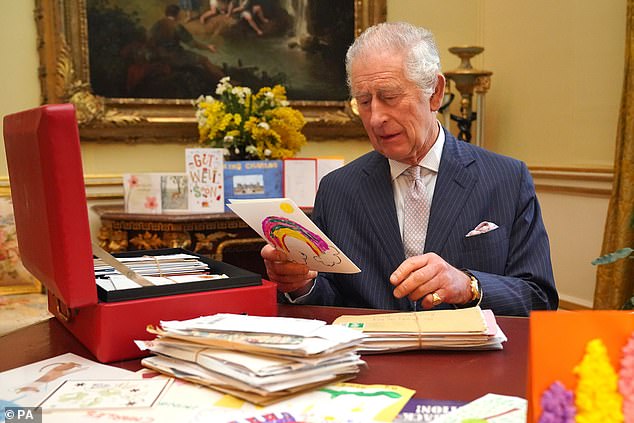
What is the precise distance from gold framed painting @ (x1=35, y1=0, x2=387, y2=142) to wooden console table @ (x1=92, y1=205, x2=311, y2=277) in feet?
3.07

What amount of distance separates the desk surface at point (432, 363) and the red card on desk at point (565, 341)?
1.27 feet

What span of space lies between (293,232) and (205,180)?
90.4 inches

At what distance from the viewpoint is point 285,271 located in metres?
1.73

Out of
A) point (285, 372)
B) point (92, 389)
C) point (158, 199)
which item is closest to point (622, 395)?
point (285, 372)

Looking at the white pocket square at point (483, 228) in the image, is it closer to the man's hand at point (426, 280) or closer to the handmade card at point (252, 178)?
the man's hand at point (426, 280)

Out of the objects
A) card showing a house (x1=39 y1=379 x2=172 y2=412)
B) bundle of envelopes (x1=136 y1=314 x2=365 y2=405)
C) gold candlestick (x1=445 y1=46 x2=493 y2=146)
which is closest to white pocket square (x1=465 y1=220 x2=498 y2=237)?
bundle of envelopes (x1=136 y1=314 x2=365 y2=405)

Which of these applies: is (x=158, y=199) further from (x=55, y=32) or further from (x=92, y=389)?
(x=92, y=389)

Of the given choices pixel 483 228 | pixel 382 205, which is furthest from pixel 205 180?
pixel 483 228

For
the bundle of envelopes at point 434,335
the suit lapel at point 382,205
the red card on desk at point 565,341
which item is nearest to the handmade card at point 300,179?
the suit lapel at point 382,205

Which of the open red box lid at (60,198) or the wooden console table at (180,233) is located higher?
the open red box lid at (60,198)

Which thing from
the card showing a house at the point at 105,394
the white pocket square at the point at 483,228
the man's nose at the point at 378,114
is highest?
the man's nose at the point at 378,114

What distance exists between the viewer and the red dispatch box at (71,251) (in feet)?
3.97

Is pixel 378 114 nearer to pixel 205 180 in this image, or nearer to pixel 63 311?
pixel 63 311

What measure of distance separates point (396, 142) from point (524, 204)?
417 mm
